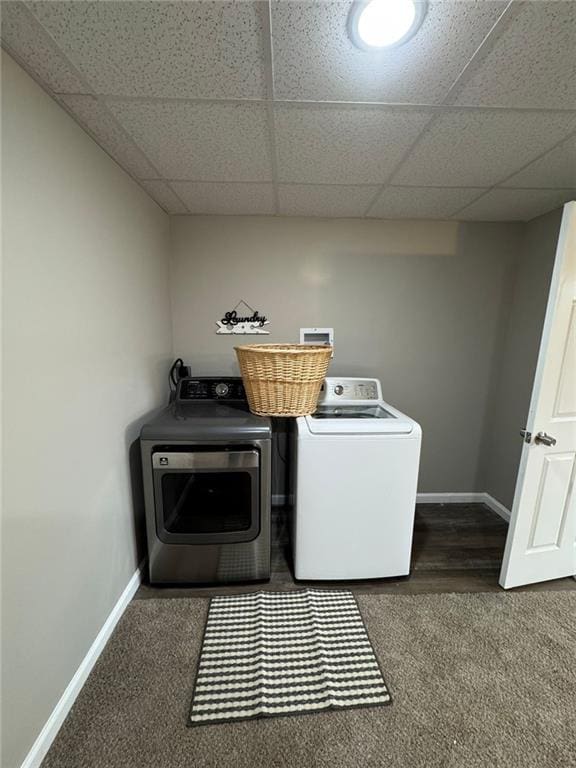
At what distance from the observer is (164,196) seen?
1871mm

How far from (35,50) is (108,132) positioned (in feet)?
1.26

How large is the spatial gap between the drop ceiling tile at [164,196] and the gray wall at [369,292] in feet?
0.38

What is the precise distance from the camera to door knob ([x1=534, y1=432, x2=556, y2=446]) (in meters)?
1.58

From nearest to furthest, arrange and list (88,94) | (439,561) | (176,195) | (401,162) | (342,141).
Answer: (88,94), (342,141), (401,162), (176,195), (439,561)

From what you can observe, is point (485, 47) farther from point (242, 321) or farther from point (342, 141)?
point (242, 321)

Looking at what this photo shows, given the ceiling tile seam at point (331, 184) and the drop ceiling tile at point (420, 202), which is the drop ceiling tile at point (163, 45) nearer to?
the ceiling tile seam at point (331, 184)

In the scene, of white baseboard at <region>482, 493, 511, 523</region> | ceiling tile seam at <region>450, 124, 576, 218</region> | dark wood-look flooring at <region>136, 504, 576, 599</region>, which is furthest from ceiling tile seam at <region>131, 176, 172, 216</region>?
white baseboard at <region>482, 493, 511, 523</region>

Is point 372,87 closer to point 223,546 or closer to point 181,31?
point 181,31

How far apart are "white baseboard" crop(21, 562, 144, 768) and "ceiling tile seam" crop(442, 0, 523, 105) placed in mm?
2389

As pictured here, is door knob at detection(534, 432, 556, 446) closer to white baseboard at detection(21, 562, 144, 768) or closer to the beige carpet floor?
the beige carpet floor

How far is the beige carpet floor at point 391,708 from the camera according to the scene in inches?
41.6

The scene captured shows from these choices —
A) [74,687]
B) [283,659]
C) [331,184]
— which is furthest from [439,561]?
[331,184]

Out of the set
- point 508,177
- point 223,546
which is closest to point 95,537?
point 223,546

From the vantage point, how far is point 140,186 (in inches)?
68.2
